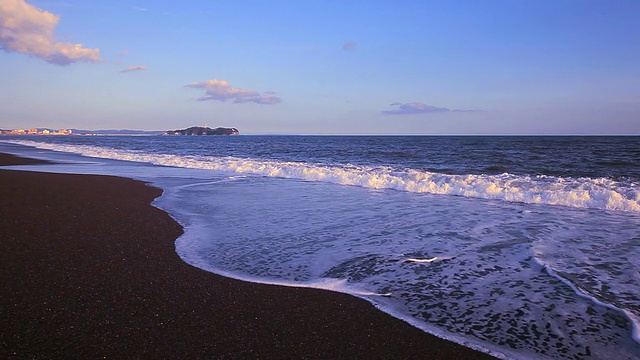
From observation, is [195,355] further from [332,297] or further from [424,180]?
[424,180]

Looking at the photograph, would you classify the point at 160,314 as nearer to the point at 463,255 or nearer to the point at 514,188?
the point at 463,255

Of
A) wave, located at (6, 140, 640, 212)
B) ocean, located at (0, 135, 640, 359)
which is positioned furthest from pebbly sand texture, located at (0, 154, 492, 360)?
wave, located at (6, 140, 640, 212)

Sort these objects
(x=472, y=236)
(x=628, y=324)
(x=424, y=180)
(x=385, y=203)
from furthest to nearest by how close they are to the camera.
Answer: (x=424, y=180) → (x=385, y=203) → (x=472, y=236) → (x=628, y=324)

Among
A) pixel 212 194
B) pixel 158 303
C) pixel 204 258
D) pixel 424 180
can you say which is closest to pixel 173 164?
pixel 212 194

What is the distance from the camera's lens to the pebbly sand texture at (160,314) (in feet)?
9.46

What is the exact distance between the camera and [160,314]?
11.2 ft

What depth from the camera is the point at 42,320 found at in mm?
3225

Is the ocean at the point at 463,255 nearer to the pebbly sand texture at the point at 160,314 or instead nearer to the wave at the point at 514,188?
the wave at the point at 514,188

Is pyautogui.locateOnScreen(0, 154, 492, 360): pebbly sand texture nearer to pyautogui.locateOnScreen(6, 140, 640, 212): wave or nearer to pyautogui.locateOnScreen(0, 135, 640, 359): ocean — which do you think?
pyautogui.locateOnScreen(0, 135, 640, 359): ocean

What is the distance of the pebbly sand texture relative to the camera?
2.88 metres

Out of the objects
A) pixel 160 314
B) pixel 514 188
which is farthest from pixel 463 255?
pixel 514 188

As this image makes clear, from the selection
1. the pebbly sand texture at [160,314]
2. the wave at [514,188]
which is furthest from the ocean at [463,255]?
the pebbly sand texture at [160,314]

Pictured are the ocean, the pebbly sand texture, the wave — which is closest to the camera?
the pebbly sand texture

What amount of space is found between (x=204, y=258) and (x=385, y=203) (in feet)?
19.8
